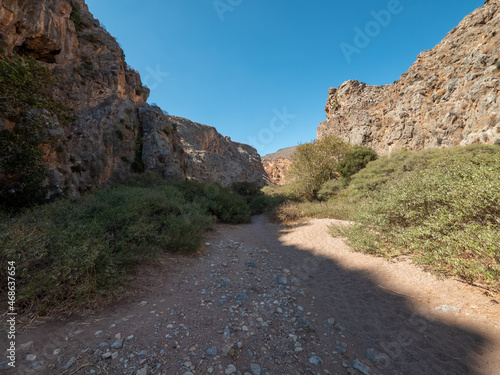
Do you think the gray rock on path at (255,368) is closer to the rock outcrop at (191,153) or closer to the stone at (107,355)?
the stone at (107,355)

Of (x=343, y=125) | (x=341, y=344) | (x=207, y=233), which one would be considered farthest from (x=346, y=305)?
(x=343, y=125)

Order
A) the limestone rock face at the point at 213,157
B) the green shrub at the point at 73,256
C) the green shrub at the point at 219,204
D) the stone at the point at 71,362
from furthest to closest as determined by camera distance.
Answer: the limestone rock face at the point at 213,157
the green shrub at the point at 219,204
the green shrub at the point at 73,256
the stone at the point at 71,362

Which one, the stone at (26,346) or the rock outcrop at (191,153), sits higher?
the rock outcrop at (191,153)

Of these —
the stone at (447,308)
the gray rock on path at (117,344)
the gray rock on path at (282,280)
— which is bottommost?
the gray rock on path at (282,280)

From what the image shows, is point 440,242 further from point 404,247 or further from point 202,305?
point 202,305

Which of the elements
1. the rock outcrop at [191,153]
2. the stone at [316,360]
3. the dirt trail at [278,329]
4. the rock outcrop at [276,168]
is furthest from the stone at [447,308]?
the rock outcrop at [276,168]

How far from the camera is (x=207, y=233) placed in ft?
23.3

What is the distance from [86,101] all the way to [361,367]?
55.3 ft

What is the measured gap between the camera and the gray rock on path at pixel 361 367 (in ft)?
6.26

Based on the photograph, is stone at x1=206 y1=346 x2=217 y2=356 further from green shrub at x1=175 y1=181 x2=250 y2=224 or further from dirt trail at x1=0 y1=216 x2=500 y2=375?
green shrub at x1=175 y1=181 x2=250 y2=224

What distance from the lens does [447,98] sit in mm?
16781

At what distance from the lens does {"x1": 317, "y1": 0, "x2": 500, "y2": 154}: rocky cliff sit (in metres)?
13.8

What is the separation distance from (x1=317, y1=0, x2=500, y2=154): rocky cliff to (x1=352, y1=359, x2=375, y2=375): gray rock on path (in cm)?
1833

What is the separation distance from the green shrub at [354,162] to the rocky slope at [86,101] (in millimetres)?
13730
